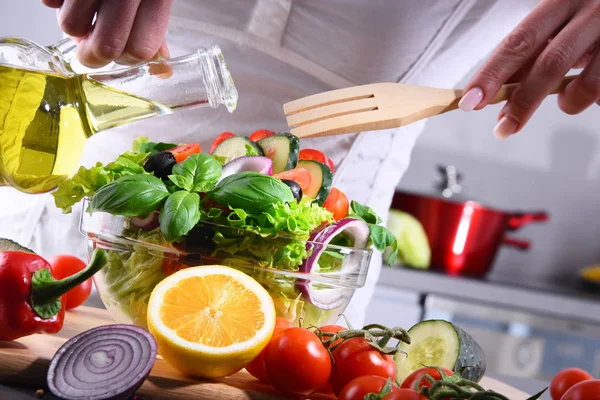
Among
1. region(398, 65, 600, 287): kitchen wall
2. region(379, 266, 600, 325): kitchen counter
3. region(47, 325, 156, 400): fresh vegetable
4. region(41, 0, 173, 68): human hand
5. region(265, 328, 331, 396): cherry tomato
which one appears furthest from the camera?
region(398, 65, 600, 287): kitchen wall

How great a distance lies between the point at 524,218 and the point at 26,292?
243 cm

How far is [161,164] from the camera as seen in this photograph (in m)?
0.89

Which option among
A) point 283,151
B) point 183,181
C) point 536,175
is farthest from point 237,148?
point 536,175

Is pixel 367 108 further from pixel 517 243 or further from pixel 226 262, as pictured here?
pixel 517 243

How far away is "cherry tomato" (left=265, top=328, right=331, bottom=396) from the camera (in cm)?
75

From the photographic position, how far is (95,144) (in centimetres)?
145

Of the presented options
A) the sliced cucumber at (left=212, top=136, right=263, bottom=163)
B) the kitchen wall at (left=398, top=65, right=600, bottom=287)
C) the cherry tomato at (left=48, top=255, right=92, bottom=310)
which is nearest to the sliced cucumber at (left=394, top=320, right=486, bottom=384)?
the sliced cucumber at (left=212, top=136, right=263, bottom=163)

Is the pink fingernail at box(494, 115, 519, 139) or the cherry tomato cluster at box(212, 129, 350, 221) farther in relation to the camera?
the pink fingernail at box(494, 115, 519, 139)

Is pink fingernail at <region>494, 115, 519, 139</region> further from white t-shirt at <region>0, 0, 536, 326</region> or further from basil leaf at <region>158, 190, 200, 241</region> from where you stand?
basil leaf at <region>158, 190, 200, 241</region>

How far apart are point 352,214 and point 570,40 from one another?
0.38m

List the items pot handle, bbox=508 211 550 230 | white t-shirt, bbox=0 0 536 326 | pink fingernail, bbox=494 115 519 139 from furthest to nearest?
pot handle, bbox=508 211 550 230 < white t-shirt, bbox=0 0 536 326 < pink fingernail, bbox=494 115 519 139

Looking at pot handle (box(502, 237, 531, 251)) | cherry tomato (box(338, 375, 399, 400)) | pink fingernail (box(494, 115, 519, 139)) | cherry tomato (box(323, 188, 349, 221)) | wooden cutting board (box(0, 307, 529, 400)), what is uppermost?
pink fingernail (box(494, 115, 519, 139))

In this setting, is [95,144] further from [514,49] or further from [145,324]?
[514,49]

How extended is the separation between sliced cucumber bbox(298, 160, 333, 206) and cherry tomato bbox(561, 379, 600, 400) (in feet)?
1.19
